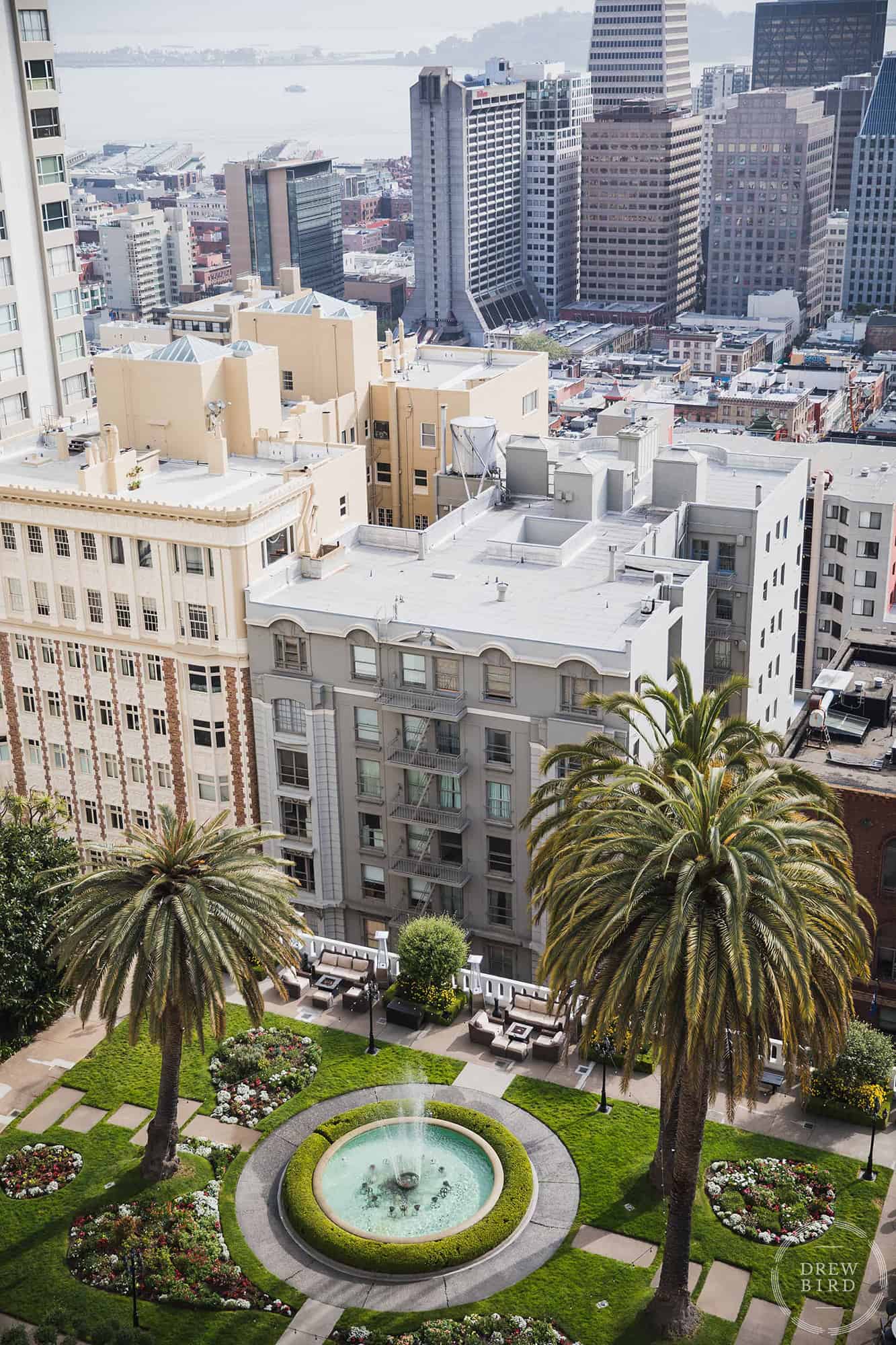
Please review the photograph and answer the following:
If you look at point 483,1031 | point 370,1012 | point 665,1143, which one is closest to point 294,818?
point 370,1012

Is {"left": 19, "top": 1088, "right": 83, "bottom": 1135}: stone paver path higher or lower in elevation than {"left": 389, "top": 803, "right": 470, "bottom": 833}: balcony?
lower

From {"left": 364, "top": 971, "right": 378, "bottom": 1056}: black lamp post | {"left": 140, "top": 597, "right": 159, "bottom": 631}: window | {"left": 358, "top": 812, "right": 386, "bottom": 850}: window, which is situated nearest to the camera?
{"left": 364, "top": 971, "right": 378, "bottom": 1056}: black lamp post

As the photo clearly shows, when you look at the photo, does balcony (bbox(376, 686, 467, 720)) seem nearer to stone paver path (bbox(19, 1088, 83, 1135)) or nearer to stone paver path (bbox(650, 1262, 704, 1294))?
stone paver path (bbox(19, 1088, 83, 1135))

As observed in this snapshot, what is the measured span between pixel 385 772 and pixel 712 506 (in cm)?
2471

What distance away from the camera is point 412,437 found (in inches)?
4097

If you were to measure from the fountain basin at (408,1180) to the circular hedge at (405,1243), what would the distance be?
0.28 metres

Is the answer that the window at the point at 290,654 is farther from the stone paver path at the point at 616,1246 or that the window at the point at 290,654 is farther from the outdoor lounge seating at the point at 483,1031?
the stone paver path at the point at 616,1246

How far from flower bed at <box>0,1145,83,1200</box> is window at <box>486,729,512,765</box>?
87.0 feet

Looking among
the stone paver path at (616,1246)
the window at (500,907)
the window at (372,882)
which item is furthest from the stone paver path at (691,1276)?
the window at (372,882)

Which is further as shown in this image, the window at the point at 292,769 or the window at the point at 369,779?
the window at the point at 292,769

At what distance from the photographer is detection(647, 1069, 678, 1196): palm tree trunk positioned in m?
55.3

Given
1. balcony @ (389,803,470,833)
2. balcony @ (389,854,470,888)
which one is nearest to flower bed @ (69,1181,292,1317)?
balcony @ (389,854,470,888)

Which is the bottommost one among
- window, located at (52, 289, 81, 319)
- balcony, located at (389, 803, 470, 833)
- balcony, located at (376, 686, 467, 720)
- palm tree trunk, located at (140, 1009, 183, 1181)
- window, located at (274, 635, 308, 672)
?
palm tree trunk, located at (140, 1009, 183, 1181)

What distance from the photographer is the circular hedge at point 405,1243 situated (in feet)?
181
